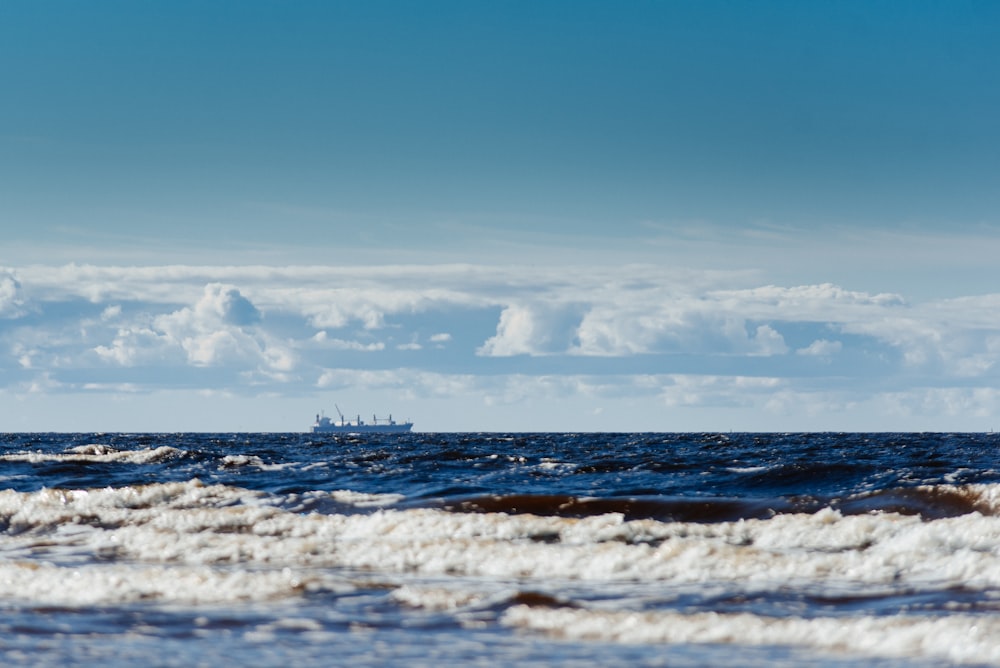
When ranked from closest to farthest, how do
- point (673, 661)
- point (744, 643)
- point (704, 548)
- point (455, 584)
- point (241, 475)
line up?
point (673, 661) → point (744, 643) → point (455, 584) → point (704, 548) → point (241, 475)

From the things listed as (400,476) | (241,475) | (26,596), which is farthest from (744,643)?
(241,475)

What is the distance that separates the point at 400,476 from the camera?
38750mm

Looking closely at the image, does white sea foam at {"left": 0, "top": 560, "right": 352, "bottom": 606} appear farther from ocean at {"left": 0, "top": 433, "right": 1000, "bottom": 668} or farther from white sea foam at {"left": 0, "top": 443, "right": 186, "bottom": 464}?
white sea foam at {"left": 0, "top": 443, "right": 186, "bottom": 464}

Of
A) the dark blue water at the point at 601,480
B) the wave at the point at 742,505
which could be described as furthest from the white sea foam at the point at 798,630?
the dark blue water at the point at 601,480

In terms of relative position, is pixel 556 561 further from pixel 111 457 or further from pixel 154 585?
pixel 111 457

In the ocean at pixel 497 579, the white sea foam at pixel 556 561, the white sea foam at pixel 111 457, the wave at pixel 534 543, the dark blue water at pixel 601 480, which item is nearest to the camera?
the ocean at pixel 497 579

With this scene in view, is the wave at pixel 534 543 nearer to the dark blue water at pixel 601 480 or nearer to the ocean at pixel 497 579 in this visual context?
the ocean at pixel 497 579

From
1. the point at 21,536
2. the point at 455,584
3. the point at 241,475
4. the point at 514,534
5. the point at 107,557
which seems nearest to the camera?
the point at 455,584

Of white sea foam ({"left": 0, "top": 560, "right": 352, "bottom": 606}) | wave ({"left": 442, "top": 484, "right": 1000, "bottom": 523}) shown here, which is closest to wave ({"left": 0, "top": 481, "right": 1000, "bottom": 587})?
wave ({"left": 442, "top": 484, "right": 1000, "bottom": 523})

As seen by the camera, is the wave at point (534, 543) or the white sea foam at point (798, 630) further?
the wave at point (534, 543)

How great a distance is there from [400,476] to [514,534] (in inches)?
675

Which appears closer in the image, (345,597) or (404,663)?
(404,663)

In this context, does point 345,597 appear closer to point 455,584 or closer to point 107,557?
point 455,584

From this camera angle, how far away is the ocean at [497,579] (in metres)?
11.7
